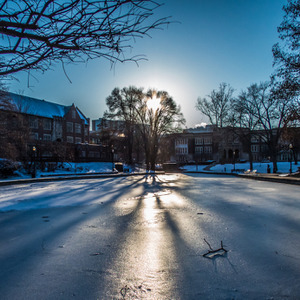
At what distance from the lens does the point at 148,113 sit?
3922 centimetres

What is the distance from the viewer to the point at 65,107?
5366cm

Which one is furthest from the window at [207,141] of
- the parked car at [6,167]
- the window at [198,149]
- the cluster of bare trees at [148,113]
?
the parked car at [6,167]

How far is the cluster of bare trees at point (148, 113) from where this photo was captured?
3831 cm

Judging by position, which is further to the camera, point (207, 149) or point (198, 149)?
point (198, 149)

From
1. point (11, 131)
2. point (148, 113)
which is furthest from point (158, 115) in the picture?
point (11, 131)

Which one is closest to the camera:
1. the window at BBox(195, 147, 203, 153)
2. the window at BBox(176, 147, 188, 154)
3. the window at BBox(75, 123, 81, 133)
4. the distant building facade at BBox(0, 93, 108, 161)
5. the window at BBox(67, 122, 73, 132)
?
the distant building facade at BBox(0, 93, 108, 161)

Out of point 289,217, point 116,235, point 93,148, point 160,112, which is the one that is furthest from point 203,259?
point 93,148

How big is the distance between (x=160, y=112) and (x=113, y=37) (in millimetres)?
35526

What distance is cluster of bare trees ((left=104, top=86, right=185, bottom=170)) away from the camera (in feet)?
126

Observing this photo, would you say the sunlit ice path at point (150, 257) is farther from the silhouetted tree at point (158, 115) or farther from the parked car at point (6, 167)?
the silhouetted tree at point (158, 115)

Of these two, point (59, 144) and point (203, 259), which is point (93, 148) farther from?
point (203, 259)

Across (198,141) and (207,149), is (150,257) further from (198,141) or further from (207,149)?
(198,141)

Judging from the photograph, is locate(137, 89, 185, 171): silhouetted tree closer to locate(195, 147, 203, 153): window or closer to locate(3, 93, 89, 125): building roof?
locate(3, 93, 89, 125): building roof

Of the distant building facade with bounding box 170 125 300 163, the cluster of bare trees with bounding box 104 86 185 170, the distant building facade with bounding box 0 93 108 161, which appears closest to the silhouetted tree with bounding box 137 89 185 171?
the cluster of bare trees with bounding box 104 86 185 170
